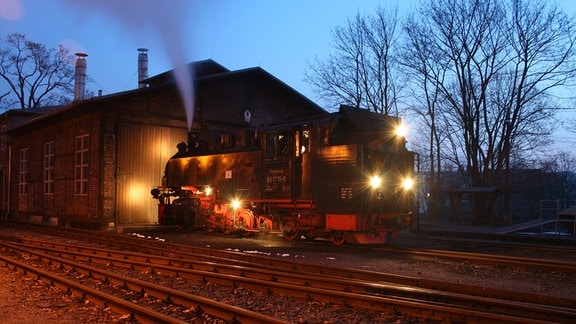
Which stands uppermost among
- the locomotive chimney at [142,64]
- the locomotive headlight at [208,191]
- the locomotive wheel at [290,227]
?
the locomotive chimney at [142,64]

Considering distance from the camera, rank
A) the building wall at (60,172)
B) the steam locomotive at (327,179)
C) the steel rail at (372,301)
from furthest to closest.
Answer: the building wall at (60,172) → the steam locomotive at (327,179) → the steel rail at (372,301)

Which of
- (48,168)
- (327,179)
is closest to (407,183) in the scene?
(327,179)

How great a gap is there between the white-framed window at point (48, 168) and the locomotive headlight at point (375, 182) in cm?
1911

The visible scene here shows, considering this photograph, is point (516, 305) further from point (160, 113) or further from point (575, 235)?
point (160, 113)

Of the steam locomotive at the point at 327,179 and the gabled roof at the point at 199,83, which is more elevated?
the gabled roof at the point at 199,83

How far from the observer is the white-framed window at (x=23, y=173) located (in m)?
30.0

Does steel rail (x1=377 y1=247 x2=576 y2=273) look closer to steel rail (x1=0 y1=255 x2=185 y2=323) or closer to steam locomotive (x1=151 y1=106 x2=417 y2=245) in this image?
steam locomotive (x1=151 y1=106 x2=417 y2=245)

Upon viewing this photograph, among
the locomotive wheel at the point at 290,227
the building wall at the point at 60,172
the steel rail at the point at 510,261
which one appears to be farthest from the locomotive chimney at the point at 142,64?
the steel rail at the point at 510,261

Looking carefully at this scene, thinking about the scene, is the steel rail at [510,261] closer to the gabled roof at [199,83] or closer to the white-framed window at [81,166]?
the gabled roof at [199,83]

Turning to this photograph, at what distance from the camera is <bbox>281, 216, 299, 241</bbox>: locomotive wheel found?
576 inches

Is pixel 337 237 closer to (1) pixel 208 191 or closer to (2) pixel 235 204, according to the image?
(2) pixel 235 204

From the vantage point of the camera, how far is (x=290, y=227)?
14.8 m

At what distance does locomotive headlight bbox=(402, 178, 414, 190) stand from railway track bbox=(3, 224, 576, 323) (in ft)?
17.1

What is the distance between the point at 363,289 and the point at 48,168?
23.5m
